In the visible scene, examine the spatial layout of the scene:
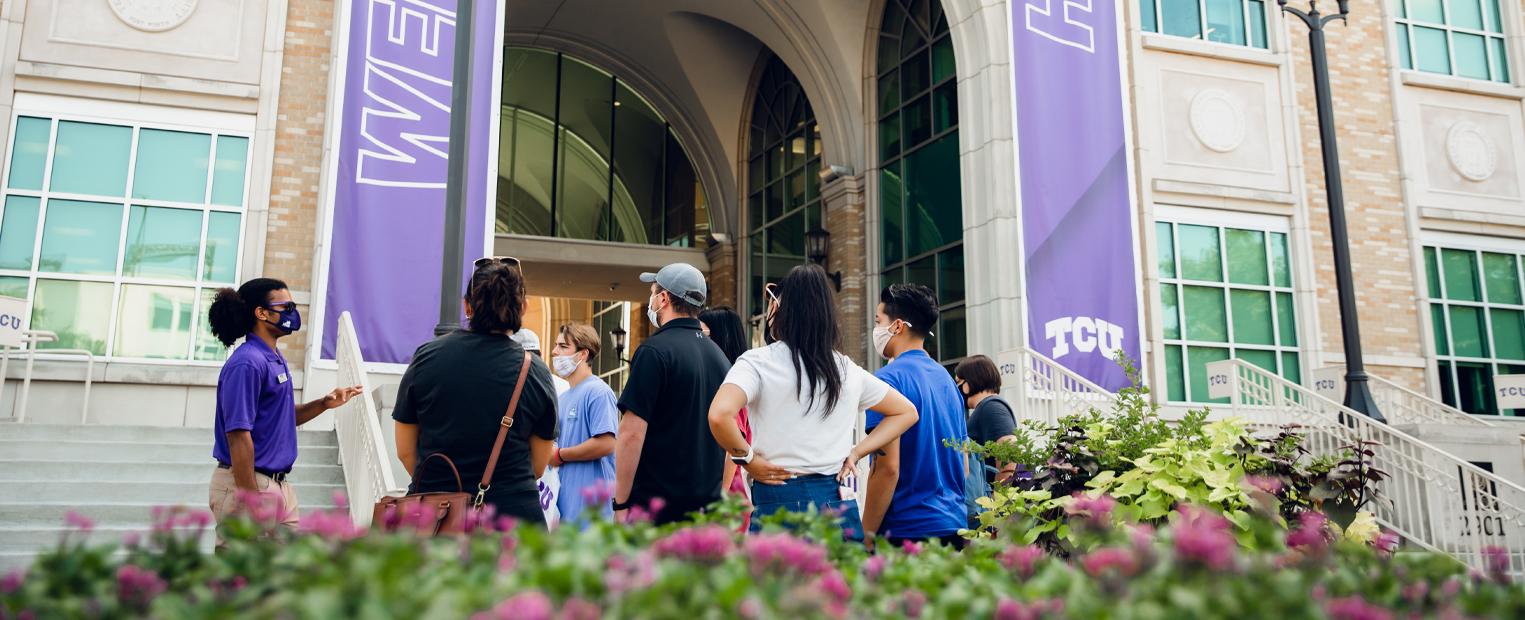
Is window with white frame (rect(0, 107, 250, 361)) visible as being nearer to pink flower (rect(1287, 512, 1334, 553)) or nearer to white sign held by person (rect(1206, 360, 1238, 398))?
pink flower (rect(1287, 512, 1334, 553))

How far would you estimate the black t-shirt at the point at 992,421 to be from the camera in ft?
20.4

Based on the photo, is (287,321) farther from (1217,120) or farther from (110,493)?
(1217,120)

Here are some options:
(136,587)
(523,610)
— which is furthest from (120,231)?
(523,610)

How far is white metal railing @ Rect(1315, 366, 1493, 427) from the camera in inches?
568

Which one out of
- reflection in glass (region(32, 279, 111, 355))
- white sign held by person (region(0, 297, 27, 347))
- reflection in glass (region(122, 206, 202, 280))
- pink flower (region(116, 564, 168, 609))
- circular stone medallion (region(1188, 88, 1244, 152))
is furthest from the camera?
circular stone medallion (region(1188, 88, 1244, 152))

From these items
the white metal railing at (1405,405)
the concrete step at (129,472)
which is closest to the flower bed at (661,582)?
the concrete step at (129,472)

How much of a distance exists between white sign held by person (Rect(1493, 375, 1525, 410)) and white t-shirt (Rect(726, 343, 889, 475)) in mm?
14578

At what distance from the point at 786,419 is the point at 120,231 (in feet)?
33.6

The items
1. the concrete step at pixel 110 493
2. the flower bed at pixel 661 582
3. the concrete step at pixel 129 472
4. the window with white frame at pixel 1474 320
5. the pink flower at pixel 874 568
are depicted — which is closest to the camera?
the flower bed at pixel 661 582

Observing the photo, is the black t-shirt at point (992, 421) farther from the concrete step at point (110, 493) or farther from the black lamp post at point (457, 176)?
the concrete step at point (110, 493)

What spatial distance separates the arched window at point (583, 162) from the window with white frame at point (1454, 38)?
1324cm

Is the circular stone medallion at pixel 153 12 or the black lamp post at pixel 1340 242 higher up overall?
the circular stone medallion at pixel 153 12

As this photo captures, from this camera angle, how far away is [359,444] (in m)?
7.50

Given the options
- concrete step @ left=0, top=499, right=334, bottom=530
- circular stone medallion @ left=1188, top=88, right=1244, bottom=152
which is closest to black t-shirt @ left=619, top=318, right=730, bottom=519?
concrete step @ left=0, top=499, right=334, bottom=530
